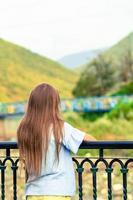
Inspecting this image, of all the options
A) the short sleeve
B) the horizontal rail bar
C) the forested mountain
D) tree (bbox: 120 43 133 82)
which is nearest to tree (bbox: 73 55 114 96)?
the forested mountain

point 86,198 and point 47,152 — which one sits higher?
point 47,152

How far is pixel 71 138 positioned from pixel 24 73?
60174 mm

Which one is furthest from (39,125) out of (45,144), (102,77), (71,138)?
(102,77)

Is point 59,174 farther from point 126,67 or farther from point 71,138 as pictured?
point 126,67

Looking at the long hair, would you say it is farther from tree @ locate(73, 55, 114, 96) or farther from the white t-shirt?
tree @ locate(73, 55, 114, 96)

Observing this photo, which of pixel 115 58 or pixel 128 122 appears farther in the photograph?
pixel 115 58

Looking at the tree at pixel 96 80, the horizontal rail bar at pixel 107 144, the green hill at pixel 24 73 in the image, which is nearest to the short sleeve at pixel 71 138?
the horizontal rail bar at pixel 107 144

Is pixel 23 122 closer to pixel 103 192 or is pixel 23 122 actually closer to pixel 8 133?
pixel 103 192

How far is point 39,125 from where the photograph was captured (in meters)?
3.88

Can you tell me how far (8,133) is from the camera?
3834cm

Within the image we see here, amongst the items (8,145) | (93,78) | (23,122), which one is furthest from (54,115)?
(93,78)

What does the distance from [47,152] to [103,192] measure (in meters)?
4.11

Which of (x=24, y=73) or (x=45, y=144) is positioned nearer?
(x=45, y=144)

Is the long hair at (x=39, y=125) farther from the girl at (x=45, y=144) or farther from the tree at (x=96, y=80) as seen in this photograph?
the tree at (x=96, y=80)
